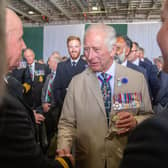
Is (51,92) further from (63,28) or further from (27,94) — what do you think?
(63,28)

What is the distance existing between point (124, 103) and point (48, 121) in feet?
5.52

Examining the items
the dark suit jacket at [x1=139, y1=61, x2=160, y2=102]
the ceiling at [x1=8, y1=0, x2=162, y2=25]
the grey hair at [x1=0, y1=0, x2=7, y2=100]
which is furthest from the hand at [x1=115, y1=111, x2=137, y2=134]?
the ceiling at [x1=8, y1=0, x2=162, y2=25]

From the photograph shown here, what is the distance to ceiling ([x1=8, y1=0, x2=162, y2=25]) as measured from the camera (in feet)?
35.7

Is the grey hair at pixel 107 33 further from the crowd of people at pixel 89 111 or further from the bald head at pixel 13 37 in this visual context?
the bald head at pixel 13 37

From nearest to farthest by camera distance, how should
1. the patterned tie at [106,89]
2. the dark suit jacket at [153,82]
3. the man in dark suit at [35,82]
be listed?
the patterned tie at [106,89] < the dark suit jacket at [153,82] < the man in dark suit at [35,82]

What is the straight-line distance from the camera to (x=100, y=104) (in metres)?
1.70

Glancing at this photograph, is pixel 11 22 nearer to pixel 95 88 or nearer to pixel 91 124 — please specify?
pixel 95 88

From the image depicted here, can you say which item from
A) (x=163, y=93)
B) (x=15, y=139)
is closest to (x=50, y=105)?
(x=163, y=93)

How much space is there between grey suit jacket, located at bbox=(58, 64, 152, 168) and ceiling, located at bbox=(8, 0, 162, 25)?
9152 millimetres

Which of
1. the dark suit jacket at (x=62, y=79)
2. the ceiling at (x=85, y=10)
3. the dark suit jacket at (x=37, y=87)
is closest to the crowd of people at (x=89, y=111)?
the dark suit jacket at (x=62, y=79)

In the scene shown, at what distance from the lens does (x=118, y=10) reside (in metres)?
12.1

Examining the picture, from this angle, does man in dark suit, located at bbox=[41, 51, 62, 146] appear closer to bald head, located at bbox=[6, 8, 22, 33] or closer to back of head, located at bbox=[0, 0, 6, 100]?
bald head, located at bbox=[6, 8, 22, 33]

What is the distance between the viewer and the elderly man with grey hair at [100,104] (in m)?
1.65

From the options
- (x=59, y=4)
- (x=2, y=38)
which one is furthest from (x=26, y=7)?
(x=2, y=38)
